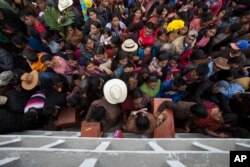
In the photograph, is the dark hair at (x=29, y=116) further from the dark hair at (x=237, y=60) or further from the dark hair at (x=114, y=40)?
the dark hair at (x=237, y=60)

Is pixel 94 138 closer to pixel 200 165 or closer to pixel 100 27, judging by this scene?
pixel 200 165

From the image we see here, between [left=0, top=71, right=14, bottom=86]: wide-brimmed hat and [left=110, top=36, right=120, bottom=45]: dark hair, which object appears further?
[left=110, top=36, right=120, bottom=45]: dark hair

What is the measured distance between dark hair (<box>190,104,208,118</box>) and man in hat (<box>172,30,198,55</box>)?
1.10 meters

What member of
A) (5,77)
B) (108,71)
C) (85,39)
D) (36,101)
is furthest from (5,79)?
(108,71)

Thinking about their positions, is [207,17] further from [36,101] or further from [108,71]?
[36,101]

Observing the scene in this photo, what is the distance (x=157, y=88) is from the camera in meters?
3.78

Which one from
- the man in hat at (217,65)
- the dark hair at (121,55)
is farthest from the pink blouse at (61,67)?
the man in hat at (217,65)

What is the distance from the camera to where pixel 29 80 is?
389cm

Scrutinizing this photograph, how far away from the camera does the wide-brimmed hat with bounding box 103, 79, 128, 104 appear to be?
3400mm

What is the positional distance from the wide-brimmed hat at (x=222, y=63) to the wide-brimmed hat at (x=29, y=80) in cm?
267

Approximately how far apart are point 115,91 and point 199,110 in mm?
1084

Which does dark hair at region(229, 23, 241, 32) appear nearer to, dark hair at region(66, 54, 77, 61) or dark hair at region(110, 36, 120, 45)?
dark hair at region(110, 36, 120, 45)

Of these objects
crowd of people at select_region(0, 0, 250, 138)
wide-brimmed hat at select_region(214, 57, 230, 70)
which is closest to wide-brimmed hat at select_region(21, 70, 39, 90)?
crowd of people at select_region(0, 0, 250, 138)

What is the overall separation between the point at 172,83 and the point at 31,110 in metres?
1.98
